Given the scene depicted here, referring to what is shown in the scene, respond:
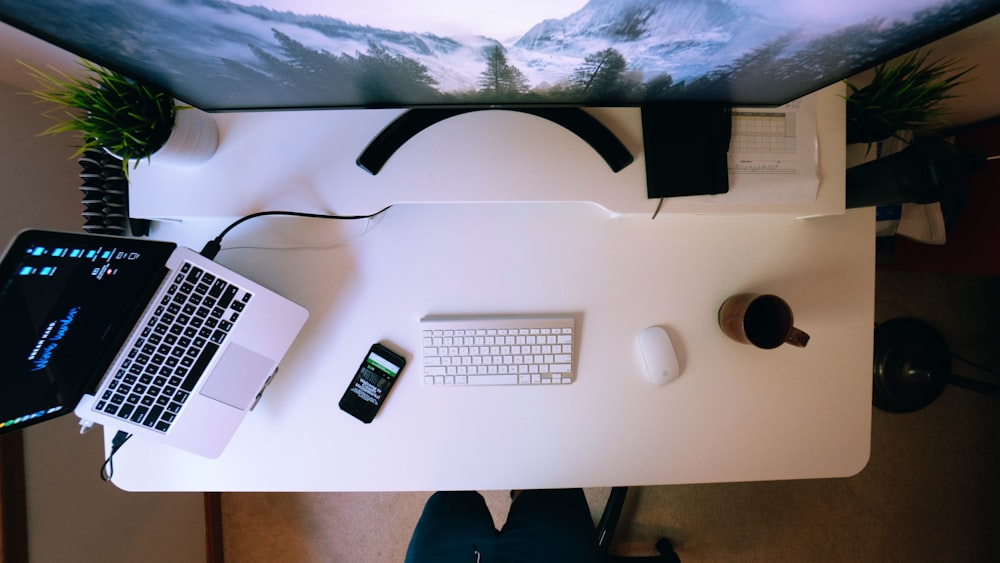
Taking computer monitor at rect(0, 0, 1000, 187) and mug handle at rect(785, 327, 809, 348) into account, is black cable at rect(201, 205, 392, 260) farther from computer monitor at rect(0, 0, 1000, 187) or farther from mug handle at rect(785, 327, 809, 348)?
mug handle at rect(785, 327, 809, 348)

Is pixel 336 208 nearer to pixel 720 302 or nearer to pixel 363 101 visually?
pixel 363 101

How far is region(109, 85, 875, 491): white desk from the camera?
881 millimetres

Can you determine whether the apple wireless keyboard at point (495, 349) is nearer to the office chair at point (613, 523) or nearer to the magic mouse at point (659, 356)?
the magic mouse at point (659, 356)

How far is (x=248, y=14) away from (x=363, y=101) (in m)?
0.23

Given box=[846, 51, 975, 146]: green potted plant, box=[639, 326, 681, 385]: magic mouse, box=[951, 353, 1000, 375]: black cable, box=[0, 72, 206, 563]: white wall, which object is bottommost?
box=[0, 72, 206, 563]: white wall

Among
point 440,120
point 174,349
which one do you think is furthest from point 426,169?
point 174,349

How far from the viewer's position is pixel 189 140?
0.73 m

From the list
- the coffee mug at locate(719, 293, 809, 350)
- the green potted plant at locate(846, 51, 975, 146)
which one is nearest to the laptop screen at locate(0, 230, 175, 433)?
the coffee mug at locate(719, 293, 809, 350)

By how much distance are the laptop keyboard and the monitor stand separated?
1.07ft

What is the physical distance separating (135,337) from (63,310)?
0.34 ft

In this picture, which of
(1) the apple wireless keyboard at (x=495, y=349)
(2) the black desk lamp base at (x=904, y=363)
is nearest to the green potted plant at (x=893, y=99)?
(1) the apple wireless keyboard at (x=495, y=349)

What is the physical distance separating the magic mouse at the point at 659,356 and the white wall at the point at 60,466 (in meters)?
1.22

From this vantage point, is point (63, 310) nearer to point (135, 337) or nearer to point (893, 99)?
point (135, 337)

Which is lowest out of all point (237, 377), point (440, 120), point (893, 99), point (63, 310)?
point (237, 377)
